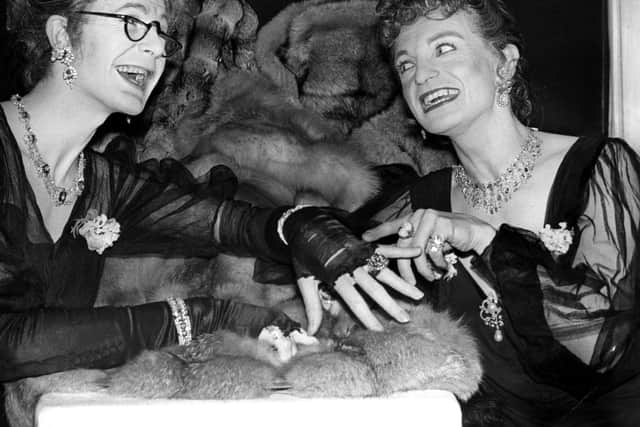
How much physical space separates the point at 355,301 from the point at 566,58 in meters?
0.91

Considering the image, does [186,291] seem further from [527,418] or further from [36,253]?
[527,418]

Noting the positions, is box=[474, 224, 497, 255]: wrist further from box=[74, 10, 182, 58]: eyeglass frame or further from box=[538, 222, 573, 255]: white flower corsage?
box=[74, 10, 182, 58]: eyeglass frame

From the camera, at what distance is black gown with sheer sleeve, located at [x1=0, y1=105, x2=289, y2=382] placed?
62.6 inches

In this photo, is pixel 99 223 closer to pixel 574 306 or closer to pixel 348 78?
pixel 348 78

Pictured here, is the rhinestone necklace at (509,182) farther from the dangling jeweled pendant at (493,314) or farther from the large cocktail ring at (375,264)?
the large cocktail ring at (375,264)

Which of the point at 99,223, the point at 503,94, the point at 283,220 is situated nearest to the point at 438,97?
the point at 503,94

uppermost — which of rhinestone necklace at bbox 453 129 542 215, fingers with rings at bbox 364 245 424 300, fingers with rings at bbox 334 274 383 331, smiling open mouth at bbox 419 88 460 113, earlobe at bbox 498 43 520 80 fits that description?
earlobe at bbox 498 43 520 80

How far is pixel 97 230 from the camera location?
1813 mm

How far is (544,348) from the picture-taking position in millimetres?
1739

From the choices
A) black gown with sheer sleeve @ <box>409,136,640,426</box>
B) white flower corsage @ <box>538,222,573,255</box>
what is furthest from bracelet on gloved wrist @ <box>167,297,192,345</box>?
white flower corsage @ <box>538,222,573,255</box>

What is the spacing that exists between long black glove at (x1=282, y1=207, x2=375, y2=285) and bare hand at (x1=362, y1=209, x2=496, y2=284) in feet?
0.50

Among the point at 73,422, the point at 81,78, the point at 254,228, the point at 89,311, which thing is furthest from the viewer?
the point at 254,228

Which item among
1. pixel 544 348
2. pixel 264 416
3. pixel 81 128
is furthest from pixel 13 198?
pixel 544 348

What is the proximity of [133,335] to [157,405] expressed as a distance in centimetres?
33
